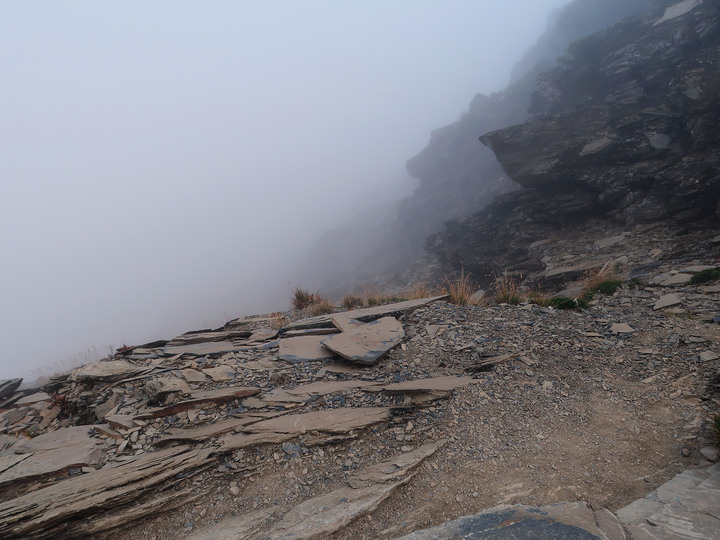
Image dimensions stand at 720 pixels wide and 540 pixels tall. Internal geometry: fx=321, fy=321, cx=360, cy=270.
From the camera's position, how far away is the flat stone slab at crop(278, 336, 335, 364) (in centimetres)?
633

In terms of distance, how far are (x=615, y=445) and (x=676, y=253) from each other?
13917 millimetres

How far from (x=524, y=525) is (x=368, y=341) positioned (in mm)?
4053

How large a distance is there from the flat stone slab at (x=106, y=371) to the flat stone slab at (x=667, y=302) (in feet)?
37.4

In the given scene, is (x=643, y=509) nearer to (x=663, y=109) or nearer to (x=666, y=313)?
(x=666, y=313)

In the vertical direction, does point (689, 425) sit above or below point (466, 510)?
below

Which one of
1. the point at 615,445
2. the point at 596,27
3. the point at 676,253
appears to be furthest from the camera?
the point at 596,27

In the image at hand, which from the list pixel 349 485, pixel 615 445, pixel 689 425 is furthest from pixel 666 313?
pixel 349 485

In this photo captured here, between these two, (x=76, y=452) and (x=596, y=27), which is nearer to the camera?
(x=76, y=452)

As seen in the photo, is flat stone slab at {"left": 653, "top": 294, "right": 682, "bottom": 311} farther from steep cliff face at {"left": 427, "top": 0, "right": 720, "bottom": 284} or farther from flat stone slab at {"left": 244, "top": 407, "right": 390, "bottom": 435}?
steep cliff face at {"left": 427, "top": 0, "right": 720, "bottom": 284}

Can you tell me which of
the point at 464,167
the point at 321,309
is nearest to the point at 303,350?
the point at 321,309

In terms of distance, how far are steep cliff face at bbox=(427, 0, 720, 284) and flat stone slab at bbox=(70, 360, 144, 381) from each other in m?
20.6

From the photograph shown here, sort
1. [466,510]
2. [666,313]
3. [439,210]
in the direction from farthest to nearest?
[439,210]
[666,313]
[466,510]

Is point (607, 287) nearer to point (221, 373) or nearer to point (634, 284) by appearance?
point (634, 284)

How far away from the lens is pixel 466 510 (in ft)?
10.5
